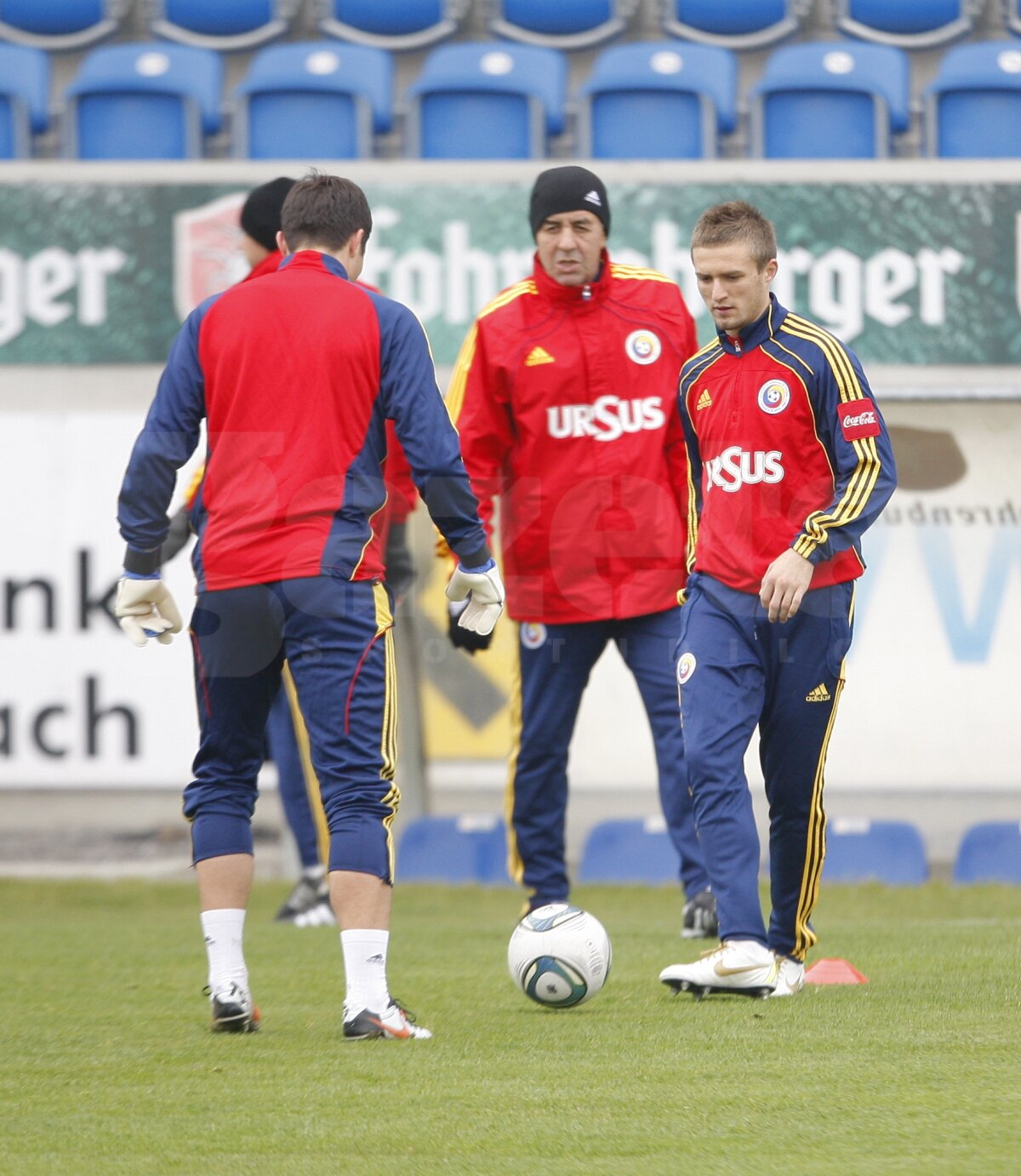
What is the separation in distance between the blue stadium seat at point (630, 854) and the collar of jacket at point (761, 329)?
3728mm

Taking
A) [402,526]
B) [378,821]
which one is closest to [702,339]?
[402,526]

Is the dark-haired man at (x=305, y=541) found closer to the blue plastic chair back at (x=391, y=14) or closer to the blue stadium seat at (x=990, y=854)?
the blue stadium seat at (x=990, y=854)

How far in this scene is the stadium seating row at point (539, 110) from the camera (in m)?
9.97

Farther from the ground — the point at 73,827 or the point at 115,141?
the point at 115,141

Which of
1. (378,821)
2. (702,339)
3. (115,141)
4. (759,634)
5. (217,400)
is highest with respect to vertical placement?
(115,141)

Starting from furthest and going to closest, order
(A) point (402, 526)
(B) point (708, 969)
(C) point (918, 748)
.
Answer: (C) point (918, 748) → (A) point (402, 526) → (B) point (708, 969)

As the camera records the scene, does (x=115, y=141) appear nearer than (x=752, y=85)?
Yes

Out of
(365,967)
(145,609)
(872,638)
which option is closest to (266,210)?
(145,609)

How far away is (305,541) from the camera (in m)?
3.90

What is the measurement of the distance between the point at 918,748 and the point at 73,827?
12.0 feet

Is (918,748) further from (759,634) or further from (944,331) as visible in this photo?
(759,634)

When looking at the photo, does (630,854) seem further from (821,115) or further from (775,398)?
(821,115)

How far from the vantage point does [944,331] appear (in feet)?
27.4

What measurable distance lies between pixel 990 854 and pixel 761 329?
152 inches
